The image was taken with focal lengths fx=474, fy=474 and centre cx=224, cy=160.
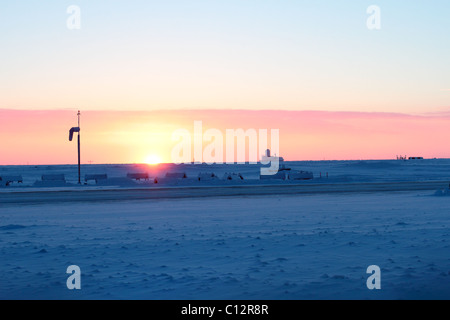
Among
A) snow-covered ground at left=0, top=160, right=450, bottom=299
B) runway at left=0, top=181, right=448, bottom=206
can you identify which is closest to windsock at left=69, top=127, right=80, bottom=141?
runway at left=0, top=181, right=448, bottom=206

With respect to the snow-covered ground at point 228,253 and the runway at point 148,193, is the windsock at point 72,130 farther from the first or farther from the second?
the snow-covered ground at point 228,253

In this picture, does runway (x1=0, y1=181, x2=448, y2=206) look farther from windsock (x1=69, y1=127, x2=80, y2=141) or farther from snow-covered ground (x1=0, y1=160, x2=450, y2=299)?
windsock (x1=69, y1=127, x2=80, y2=141)

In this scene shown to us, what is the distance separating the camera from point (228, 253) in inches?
444

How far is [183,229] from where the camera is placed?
15062 millimetres

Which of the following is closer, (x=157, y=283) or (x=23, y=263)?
(x=157, y=283)

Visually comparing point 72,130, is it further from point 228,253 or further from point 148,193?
point 228,253

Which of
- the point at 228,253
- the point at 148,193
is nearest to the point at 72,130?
the point at 148,193

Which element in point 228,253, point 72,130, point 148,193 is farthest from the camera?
point 72,130

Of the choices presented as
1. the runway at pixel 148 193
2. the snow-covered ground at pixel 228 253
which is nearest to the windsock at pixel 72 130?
the runway at pixel 148 193
